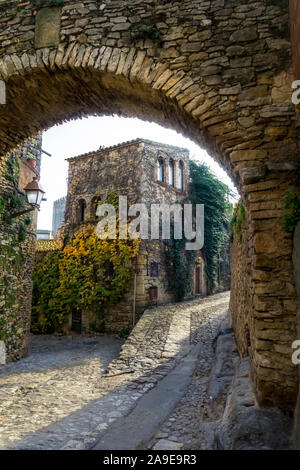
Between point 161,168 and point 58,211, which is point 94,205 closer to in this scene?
point 161,168

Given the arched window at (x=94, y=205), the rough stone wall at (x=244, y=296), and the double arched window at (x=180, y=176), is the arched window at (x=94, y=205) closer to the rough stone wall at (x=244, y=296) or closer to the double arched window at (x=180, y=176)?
the double arched window at (x=180, y=176)

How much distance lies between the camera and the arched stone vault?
2611mm

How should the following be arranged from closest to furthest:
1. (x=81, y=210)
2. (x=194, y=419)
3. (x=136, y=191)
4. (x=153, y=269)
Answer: (x=194, y=419)
(x=153, y=269)
(x=136, y=191)
(x=81, y=210)

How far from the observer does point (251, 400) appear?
2631 mm

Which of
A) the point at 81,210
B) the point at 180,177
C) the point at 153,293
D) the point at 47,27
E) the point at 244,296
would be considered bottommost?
the point at 153,293

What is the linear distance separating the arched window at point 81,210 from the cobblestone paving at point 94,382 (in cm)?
553

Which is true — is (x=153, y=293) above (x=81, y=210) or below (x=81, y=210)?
below

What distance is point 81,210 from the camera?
1330 cm

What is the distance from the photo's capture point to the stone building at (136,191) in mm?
11016

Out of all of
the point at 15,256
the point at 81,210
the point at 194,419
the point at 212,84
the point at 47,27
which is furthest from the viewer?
the point at 81,210

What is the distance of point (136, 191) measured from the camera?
11.7 m

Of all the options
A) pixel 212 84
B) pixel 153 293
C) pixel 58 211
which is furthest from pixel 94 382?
pixel 58 211

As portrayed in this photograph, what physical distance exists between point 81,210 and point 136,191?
308 centimetres

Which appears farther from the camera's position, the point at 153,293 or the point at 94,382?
the point at 153,293
